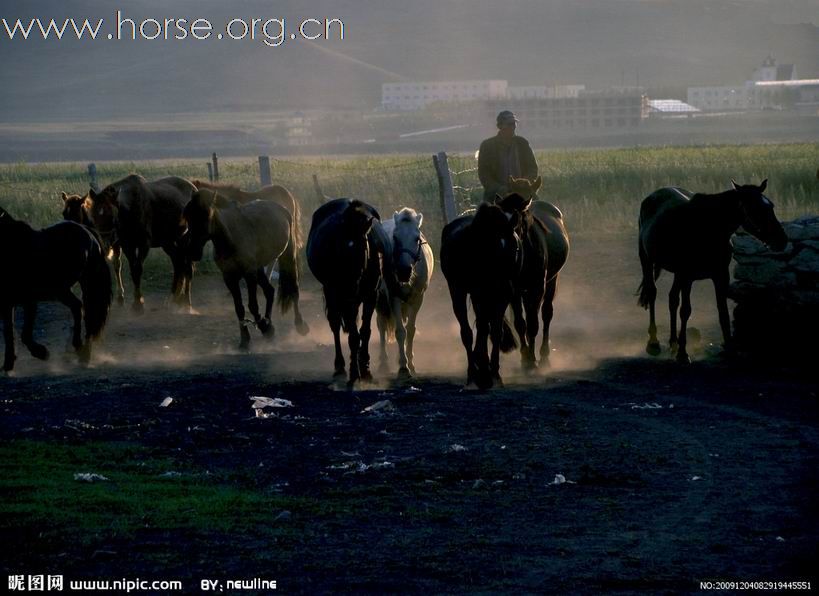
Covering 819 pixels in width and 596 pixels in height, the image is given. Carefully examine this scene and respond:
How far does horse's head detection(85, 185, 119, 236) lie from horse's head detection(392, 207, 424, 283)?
605 cm

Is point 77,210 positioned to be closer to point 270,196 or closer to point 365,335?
point 270,196

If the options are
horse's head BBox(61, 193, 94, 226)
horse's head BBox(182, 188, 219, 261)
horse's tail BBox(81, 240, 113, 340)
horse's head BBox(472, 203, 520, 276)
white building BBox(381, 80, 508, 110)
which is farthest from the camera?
white building BBox(381, 80, 508, 110)

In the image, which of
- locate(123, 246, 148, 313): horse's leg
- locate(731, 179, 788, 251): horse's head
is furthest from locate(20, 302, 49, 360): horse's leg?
locate(731, 179, 788, 251): horse's head

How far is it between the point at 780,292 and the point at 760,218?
0.99 meters

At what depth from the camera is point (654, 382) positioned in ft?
45.1

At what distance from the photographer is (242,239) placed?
1717cm

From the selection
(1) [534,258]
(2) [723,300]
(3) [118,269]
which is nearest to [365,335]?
(1) [534,258]

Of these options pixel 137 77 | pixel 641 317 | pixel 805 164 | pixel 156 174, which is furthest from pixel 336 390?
pixel 137 77

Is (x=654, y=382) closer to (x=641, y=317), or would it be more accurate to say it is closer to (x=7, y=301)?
(x=641, y=317)

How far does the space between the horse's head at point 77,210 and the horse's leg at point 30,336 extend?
2.94 m

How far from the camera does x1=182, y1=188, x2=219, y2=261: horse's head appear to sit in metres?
16.5

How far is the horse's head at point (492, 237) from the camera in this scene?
12.9 metres

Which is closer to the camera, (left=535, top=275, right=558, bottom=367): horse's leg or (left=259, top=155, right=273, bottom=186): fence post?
(left=535, top=275, right=558, bottom=367): horse's leg

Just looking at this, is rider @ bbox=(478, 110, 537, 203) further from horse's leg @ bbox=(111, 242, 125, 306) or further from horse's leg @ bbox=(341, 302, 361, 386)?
horse's leg @ bbox=(111, 242, 125, 306)
